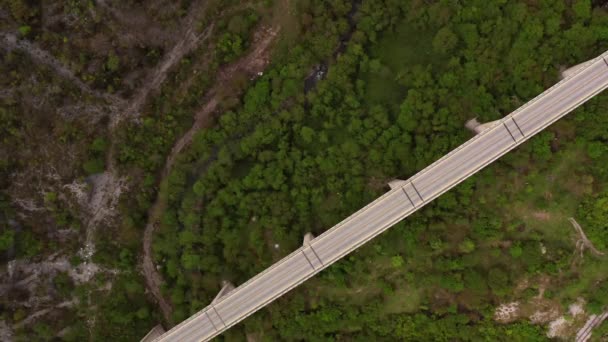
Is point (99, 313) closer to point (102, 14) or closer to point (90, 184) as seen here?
point (90, 184)

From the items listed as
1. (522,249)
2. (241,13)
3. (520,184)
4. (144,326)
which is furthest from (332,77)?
(144,326)

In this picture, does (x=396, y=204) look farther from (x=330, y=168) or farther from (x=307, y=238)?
(x=307, y=238)

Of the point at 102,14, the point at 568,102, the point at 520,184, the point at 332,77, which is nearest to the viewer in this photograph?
the point at 568,102

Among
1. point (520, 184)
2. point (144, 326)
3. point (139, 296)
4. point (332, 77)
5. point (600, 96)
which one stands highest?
point (332, 77)

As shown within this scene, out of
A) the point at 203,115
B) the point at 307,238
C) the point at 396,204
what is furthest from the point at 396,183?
the point at 203,115

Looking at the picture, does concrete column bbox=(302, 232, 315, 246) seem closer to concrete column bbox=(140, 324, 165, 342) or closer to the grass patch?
the grass patch

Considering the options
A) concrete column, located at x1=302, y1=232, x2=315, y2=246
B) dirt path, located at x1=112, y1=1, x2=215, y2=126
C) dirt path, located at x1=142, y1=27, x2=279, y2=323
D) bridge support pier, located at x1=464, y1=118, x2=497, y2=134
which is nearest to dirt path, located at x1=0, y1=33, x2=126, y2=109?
dirt path, located at x1=112, y1=1, x2=215, y2=126

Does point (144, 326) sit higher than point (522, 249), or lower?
higher
